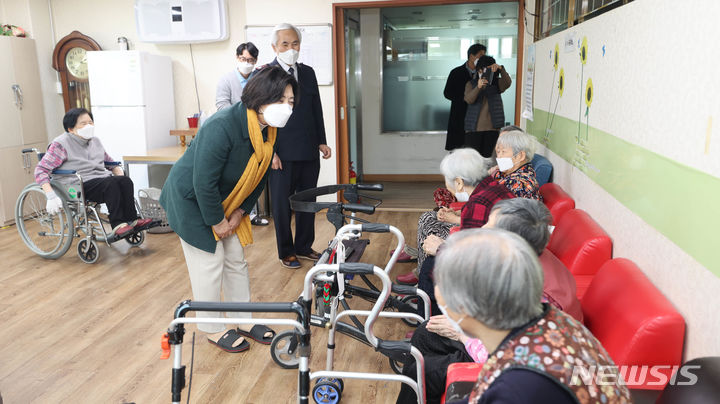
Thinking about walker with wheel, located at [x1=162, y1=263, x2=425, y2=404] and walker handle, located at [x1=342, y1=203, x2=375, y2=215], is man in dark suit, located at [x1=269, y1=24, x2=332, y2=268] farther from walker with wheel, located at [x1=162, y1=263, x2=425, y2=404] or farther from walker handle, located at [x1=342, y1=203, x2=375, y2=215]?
walker with wheel, located at [x1=162, y1=263, x2=425, y2=404]

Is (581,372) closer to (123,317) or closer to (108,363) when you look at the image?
(108,363)

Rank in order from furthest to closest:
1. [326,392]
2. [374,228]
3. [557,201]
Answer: [557,201]
[326,392]
[374,228]

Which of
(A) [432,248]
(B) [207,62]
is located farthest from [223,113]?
(B) [207,62]

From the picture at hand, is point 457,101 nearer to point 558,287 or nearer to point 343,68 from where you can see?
point 343,68

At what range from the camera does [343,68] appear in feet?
18.4

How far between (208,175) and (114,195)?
2.22m

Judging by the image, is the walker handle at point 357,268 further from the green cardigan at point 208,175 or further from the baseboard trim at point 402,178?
the baseboard trim at point 402,178

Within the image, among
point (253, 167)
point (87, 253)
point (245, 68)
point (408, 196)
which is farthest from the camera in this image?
point (408, 196)

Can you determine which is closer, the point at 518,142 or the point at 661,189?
the point at 661,189

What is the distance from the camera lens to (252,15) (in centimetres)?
557

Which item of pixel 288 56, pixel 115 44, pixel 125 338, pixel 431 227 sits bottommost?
pixel 125 338

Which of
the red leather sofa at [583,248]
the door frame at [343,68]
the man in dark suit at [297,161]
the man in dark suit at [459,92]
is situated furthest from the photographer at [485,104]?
the red leather sofa at [583,248]

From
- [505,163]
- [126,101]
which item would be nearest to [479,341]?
[505,163]

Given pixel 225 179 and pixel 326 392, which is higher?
pixel 225 179
